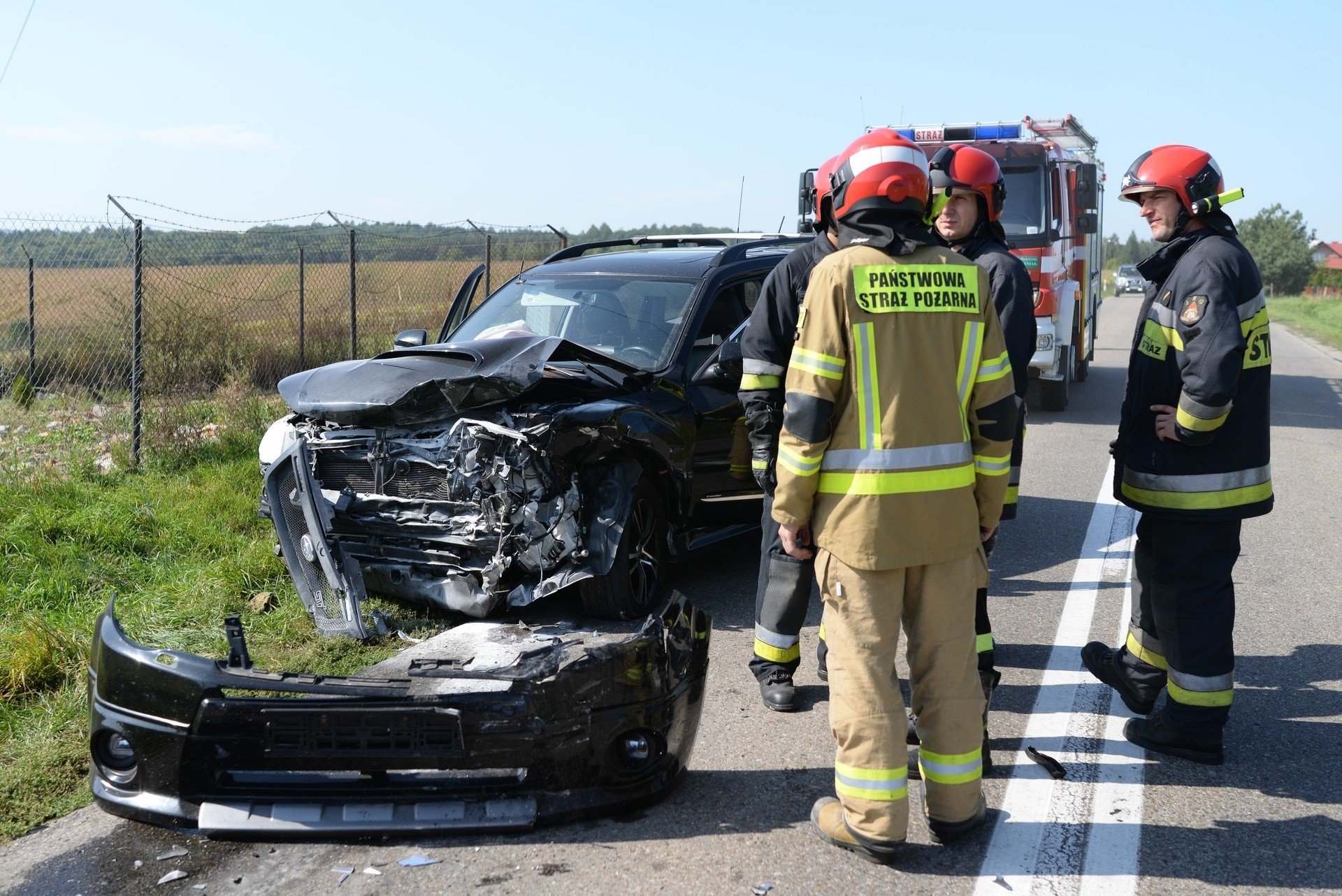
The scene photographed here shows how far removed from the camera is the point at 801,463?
3.06m

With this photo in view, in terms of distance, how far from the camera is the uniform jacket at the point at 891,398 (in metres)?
2.96

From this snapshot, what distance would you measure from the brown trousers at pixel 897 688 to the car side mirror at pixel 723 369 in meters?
1.54

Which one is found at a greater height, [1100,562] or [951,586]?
[951,586]

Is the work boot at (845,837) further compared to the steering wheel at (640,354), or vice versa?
the steering wheel at (640,354)

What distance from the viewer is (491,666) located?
326cm

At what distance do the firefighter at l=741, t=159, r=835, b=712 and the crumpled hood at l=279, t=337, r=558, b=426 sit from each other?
1.18 metres

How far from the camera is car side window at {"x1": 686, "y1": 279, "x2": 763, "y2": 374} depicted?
5.78 m

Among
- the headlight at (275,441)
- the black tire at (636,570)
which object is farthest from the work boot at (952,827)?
the headlight at (275,441)

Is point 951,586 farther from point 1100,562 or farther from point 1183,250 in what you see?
point 1100,562

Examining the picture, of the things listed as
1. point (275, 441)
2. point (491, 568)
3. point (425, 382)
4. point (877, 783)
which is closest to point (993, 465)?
point (877, 783)

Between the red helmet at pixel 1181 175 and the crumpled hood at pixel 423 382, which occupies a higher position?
the red helmet at pixel 1181 175

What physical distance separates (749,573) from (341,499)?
7.74 ft

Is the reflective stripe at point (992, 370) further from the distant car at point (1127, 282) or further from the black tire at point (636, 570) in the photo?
the distant car at point (1127, 282)

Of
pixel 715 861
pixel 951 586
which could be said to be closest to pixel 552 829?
pixel 715 861
